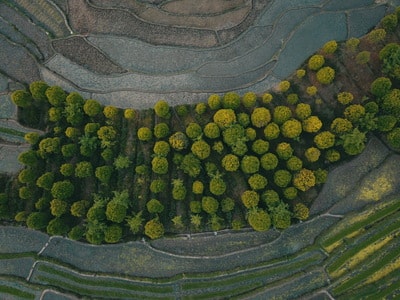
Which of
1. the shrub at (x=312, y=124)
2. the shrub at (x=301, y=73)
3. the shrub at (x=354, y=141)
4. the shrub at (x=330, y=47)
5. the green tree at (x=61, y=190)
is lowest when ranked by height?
the green tree at (x=61, y=190)

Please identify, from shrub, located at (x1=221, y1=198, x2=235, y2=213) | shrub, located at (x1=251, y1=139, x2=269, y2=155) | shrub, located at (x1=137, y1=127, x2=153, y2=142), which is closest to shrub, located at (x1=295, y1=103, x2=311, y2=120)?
shrub, located at (x1=251, y1=139, x2=269, y2=155)

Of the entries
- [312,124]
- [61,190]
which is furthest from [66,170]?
[312,124]

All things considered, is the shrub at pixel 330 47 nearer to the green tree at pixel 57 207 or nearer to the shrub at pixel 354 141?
the shrub at pixel 354 141

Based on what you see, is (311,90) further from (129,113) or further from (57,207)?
(57,207)

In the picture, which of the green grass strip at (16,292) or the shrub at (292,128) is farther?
the green grass strip at (16,292)

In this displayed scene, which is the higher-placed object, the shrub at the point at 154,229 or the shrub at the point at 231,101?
the shrub at the point at 231,101

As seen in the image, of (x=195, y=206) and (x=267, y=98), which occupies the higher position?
(x=267, y=98)

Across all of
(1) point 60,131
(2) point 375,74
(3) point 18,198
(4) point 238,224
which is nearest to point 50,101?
(1) point 60,131

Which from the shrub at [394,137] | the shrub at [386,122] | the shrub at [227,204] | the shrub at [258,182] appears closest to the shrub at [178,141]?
the shrub at [227,204]
